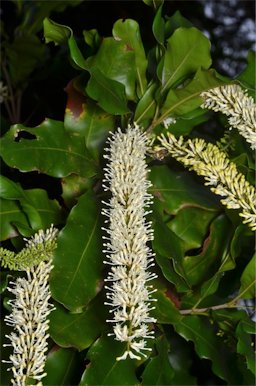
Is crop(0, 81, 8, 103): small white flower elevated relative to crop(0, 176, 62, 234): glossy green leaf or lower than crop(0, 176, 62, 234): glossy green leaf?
lower

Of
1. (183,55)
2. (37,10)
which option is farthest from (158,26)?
(37,10)

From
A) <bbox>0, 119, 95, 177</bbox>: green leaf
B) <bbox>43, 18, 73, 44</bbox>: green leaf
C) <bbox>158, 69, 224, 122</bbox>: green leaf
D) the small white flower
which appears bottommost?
the small white flower

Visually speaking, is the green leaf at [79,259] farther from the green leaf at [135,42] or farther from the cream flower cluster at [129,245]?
the green leaf at [135,42]

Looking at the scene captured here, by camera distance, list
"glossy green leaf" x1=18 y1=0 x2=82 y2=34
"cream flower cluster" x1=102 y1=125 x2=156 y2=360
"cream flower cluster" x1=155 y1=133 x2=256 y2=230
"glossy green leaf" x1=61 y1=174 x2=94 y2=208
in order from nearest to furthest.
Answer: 1. "cream flower cluster" x1=102 y1=125 x2=156 y2=360
2. "cream flower cluster" x1=155 y1=133 x2=256 y2=230
3. "glossy green leaf" x1=61 y1=174 x2=94 y2=208
4. "glossy green leaf" x1=18 y1=0 x2=82 y2=34

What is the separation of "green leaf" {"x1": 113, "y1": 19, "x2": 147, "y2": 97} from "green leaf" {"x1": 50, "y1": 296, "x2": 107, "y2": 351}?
257 mm

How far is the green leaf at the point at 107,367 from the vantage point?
0.57m

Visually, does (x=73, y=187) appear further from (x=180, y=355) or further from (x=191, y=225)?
(x=180, y=355)

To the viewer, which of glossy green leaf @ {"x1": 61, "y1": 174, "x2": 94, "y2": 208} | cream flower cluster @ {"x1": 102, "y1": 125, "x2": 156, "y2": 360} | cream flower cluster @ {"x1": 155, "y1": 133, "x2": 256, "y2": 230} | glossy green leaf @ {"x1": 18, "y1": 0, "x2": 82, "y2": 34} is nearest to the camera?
cream flower cluster @ {"x1": 102, "y1": 125, "x2": 156, "y2": 360}

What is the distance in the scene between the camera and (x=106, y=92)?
621 millimetres

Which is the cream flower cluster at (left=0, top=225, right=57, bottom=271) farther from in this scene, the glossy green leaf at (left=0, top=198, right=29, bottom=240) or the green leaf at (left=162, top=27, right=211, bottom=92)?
the green leaf at (left=162, top=27, right=211, bottom=92)

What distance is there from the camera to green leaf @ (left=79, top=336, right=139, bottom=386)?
0.57m

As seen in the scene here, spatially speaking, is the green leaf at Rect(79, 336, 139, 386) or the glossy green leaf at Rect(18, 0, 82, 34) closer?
the green leaf at Rect(79, 336, 139, 386)

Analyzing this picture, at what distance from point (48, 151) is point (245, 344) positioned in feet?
0.99

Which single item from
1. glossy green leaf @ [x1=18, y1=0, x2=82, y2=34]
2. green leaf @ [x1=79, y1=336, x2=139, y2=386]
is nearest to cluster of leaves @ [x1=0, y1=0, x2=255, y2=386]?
green leaf @ [x1=79, y1=336, x2=139, y2=386]
